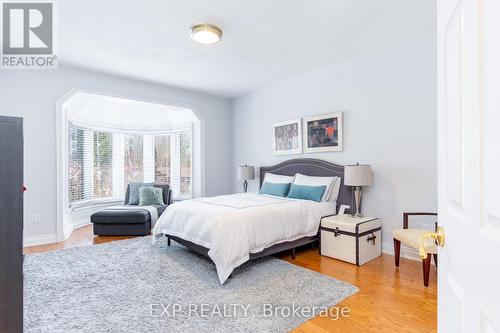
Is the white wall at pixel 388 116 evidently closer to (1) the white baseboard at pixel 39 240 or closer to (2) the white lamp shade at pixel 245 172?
(2) the white lamp shade at pixel 245 172

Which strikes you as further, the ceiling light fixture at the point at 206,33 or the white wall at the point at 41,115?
the white wall at the point at 41,115

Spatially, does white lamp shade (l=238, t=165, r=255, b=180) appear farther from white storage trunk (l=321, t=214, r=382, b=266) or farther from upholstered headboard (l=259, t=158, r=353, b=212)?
white storage trunk (l=321, t=214, r=382, b=266)

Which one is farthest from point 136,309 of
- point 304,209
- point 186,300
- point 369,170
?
point 369,170

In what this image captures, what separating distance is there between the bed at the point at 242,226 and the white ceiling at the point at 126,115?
2823 millimetres

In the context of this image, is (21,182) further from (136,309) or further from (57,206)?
(57,206)

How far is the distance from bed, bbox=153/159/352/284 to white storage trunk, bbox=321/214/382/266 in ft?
0.68

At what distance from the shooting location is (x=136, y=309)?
2184mm

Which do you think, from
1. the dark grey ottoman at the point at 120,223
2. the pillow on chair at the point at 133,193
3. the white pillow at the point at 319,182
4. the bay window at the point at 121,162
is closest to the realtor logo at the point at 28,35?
the bay window at the point at 121,162

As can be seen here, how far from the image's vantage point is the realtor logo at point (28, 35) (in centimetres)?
264

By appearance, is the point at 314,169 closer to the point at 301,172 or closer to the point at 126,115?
the point at 301,172

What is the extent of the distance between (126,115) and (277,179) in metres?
3.89
